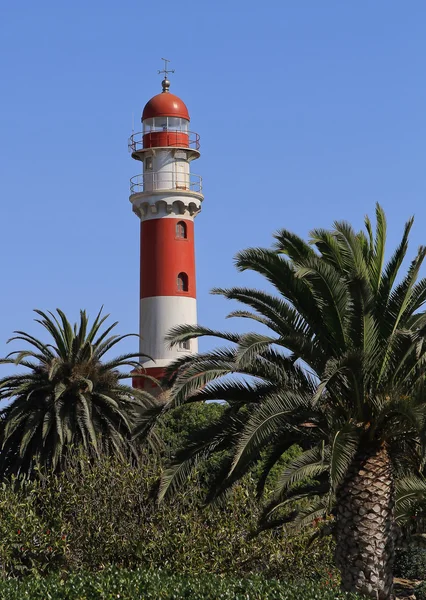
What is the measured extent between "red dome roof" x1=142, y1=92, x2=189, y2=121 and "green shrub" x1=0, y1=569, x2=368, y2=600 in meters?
33.2

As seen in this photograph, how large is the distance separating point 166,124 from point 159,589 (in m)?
34.1

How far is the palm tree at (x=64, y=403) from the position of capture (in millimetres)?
34094

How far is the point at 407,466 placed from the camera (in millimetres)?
24891

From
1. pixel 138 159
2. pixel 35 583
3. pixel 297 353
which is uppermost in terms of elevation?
pixel 138 159

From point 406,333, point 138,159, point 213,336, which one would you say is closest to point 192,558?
point 213,336

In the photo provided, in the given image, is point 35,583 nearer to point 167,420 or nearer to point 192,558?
point 192,558

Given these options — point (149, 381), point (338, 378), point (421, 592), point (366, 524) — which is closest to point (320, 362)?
point (338, 378)

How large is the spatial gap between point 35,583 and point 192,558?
5.56 meters

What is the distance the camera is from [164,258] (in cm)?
4888

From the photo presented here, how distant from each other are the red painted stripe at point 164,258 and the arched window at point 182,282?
0.44 ft

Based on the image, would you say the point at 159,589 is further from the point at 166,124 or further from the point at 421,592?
the point at 166,124

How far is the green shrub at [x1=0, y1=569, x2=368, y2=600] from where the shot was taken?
19.3m

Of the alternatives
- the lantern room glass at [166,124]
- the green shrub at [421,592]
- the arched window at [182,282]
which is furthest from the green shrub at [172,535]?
the lantern room glass at [166,124]

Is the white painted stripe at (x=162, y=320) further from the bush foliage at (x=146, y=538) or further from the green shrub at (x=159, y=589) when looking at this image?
the green shrub at (x=159, y=589)
